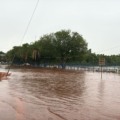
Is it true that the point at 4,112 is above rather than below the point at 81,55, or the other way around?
below

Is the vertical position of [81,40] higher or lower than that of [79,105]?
higher

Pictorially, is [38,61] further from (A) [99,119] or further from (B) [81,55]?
(A) [99,119]

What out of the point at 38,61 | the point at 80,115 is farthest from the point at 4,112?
the point at 38,61

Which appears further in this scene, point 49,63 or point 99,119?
point 49,63

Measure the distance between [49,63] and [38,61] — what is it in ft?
28.3

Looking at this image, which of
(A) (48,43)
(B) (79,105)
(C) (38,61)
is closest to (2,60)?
(C) (38,61)

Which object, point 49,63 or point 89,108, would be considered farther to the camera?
point 49,63

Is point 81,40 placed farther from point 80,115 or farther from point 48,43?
point 80,115

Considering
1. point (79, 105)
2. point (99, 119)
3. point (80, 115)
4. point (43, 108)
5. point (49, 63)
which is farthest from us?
point (49, 63)

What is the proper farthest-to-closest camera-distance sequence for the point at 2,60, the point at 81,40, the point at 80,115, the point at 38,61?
1. the point at 2,60
2. the point at 38,61
3. the point at 81,40
4. the point at 80,115

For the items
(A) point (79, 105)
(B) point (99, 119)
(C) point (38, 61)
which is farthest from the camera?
(C) point (38, 61)

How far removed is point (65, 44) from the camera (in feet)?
291

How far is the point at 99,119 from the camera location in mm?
10930

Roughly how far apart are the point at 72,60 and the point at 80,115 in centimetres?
8019
